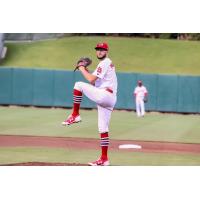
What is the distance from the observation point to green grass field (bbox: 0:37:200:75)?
1183 centimetres

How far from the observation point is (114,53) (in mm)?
12414

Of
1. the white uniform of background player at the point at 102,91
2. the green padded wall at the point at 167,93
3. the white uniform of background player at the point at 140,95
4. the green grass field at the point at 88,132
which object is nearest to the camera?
the white uniform of background player at the point at 102,91

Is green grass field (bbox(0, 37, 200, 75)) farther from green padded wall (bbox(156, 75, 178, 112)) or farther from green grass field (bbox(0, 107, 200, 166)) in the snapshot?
green grass field (bbox(0, 107, 200, 166))

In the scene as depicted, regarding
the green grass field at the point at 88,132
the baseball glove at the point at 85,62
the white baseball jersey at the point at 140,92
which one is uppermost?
the white baseball jersey at the point at 140,92

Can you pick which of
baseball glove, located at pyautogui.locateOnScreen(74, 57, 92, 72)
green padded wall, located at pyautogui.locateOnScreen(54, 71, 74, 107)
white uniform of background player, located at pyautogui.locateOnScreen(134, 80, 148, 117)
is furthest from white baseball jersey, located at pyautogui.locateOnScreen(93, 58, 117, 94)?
white uniform of background player, located at pyautogui.locateOnScreen(134, 80, 148, 117)

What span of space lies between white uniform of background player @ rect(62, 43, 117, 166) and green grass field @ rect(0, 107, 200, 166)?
82 cm

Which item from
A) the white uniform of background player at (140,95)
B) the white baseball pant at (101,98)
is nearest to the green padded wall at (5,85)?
the white baseball pant at (101,98)

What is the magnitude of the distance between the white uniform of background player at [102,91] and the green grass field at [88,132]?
82 cm

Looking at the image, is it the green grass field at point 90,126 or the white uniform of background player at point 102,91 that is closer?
the white uniform of background player at point 102,91

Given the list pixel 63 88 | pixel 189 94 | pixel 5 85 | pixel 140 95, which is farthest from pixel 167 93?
pixel 5 85

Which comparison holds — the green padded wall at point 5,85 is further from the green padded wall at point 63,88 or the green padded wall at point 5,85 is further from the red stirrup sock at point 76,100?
the red stirrup sock at point 76,100

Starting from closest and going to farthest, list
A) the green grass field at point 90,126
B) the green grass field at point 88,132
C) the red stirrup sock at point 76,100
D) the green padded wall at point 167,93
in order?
1. the red stirrup sock at point 76,100
2. the green grass field at point 88,132
3. the green grass field at point 90,126
4. the green padded wall at point 167,93

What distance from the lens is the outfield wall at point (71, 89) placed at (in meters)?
12.5
